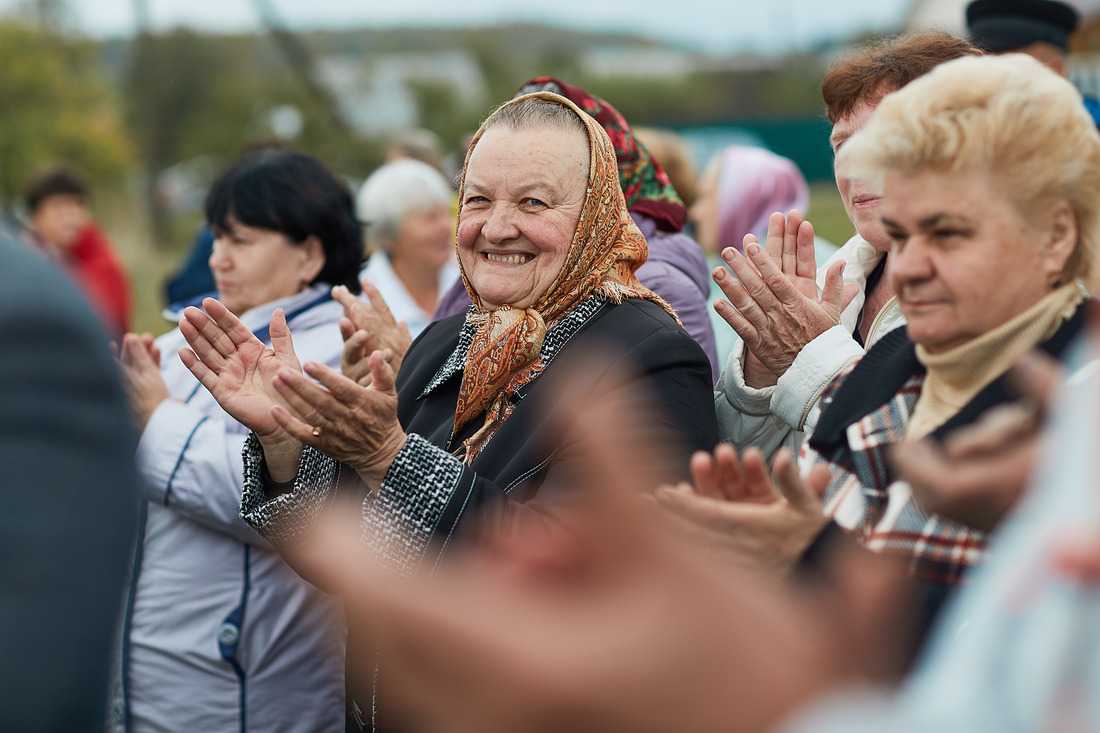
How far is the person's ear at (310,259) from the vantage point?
11.3ft

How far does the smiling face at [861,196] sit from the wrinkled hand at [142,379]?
197 cm

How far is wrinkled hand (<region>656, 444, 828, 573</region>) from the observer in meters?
1.59

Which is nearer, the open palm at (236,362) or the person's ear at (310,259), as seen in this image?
the open palm at (236,362)

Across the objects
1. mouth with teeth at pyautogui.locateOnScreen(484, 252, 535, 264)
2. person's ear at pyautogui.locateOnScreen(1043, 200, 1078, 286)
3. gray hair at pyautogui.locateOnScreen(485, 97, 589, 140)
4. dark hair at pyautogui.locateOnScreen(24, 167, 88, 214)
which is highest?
gray hair at pyautogui.locateOnScreen(485, 97, 589, 140)

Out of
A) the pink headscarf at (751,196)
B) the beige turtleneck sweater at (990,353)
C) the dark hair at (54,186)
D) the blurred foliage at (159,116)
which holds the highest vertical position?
the beige turtleneck sweater at (990,353)

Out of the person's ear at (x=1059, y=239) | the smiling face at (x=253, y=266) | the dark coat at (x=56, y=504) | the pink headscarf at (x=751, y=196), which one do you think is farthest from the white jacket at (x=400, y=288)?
the dark coat at (x=56, y=504)

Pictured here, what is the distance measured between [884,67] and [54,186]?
22.0 ft

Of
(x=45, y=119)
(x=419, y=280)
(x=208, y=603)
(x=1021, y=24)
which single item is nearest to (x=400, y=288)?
(x=419, y=280)

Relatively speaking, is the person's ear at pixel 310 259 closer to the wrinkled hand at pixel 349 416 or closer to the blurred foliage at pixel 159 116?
the wrinkled hand at pixel 349 416

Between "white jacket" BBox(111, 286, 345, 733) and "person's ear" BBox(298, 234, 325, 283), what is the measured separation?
1.27 ft

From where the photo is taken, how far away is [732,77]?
4650 centimetres

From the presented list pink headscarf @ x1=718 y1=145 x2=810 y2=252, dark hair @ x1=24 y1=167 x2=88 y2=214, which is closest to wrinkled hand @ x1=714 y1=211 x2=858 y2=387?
pink headscarf @ x1=718 y1=145 x2=810 y2=252

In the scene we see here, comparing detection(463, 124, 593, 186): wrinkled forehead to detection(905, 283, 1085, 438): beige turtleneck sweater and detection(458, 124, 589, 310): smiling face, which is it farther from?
detection(905, 283, 1085, 438): beige turtleneck sweater

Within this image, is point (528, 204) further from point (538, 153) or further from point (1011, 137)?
point (1011, 137)
